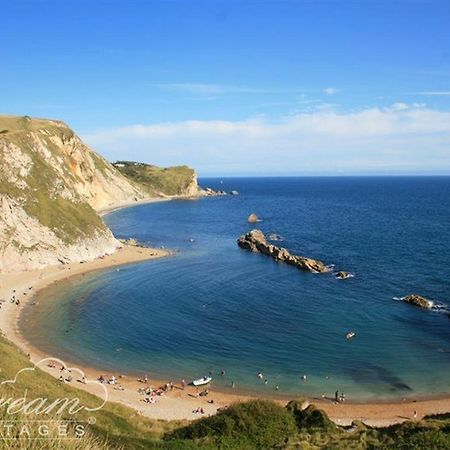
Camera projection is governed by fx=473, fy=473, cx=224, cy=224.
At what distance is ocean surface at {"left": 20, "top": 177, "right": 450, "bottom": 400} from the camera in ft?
156

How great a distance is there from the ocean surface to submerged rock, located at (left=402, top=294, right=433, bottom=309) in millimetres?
1429

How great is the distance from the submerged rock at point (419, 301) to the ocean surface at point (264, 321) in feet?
4.69

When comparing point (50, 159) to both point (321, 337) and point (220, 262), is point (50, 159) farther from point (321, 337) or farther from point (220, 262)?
point (321, 337)

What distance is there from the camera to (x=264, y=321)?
60469 millimetres

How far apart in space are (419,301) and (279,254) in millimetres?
36976

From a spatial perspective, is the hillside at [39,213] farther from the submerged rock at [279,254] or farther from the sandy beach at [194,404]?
the submerged rock at [279,254]

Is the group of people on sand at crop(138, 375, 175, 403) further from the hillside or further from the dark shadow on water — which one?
the hillside

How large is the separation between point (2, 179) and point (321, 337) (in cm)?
6481

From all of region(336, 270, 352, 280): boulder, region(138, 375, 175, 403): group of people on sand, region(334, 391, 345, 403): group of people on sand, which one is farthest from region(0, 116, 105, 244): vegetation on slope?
region(334, 391, 345, 403): group of people on sand

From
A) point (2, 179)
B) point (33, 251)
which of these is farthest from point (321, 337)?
point (2, 179)

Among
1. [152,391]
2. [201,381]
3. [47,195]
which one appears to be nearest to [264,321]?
[201,381]

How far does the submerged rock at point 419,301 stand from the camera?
6599cm

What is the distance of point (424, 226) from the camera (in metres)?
139

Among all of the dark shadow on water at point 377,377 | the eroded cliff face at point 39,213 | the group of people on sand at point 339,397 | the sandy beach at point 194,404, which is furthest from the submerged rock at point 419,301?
the eroded cliff face at point 39,213
